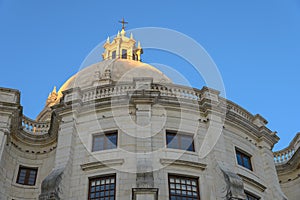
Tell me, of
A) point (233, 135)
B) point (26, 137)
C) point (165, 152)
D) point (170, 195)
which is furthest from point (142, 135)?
point (26, 137)

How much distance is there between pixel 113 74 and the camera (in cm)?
4584

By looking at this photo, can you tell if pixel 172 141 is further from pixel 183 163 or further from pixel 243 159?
pixel 243 159

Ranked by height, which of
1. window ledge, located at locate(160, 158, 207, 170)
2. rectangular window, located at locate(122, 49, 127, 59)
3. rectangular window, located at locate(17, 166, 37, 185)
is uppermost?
rectangular window, located at locate(122, 49, 127, 59)

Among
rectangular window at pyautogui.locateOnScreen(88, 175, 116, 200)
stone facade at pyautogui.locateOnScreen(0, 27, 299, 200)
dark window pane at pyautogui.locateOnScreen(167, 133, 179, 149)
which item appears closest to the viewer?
rectangular window at pyautogui.locateOnScreen(88, 175, 116, 200)

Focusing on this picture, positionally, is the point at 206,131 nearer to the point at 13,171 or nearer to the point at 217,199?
the point at 217,199

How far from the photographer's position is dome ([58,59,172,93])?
Answer: 44062 millimetres

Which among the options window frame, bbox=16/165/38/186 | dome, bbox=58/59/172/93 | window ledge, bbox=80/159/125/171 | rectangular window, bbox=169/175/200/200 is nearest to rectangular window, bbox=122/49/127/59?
dome, bbox=58/59/172/93

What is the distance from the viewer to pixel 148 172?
22672mm

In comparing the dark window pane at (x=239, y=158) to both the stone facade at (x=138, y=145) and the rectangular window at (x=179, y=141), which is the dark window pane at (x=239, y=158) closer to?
the stone facade at (x=138, y=145)

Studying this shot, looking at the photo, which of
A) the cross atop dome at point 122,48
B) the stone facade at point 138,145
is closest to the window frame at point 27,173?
the stone facade at point 138,145

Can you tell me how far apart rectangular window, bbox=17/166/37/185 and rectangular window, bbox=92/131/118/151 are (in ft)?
17.0

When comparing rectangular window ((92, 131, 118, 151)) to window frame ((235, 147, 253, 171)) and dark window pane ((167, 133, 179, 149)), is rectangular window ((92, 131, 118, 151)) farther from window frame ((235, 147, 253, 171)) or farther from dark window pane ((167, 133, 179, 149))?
window frame ((235, 147, 253, 171))

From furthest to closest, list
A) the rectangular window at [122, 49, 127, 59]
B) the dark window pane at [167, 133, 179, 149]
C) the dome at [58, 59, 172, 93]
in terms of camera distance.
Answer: the rectangular window at [122, 49, 127, 59], the dome at [58, 59, 172, 93], the dark window pane at [167, 133, 179, 149]

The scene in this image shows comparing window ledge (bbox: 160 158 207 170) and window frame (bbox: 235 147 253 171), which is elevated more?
window frame (bbox: 235 147 253 171)
